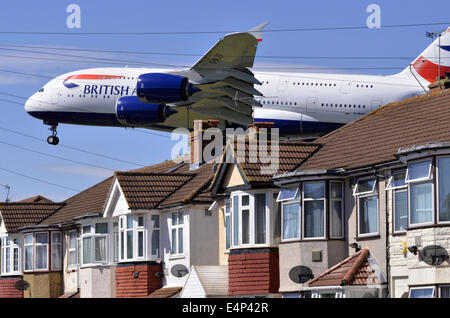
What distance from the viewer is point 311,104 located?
7312 cm

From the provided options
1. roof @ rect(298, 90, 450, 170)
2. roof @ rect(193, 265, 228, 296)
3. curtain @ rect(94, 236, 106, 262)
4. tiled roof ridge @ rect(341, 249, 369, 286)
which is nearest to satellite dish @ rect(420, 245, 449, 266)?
tiled roof ridge @ rect(341, 249, 369, 286)

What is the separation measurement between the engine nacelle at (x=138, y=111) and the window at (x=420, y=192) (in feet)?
119

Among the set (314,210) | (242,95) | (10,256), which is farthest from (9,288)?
(314,210)

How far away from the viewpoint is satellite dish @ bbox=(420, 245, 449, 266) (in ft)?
86.7

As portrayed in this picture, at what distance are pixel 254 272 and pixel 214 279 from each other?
10.8 feet

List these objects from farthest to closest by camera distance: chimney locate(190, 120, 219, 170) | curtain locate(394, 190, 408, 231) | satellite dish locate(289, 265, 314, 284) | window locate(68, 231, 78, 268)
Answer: window locate(68, 231, 78, 268) < chimney locate(190, 120, 219, 170) < satellite dish locate(289, 265, 314, 284) < curtain locate(394, 190, 408, 231)

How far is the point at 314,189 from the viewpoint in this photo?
31.8 m

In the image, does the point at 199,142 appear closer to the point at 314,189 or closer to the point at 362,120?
the point at 362,120

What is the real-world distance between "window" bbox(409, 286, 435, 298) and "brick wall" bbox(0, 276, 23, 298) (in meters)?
27.0

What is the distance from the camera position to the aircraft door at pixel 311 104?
240 feet

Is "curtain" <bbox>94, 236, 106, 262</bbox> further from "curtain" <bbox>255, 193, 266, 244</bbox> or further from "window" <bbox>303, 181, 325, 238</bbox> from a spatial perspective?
"window" <bbox>303, 181, 325, 238</bbox>

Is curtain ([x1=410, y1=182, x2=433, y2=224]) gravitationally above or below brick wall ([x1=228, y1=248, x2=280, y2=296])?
above

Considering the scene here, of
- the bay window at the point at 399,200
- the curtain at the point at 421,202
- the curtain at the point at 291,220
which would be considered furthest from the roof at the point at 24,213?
the curtain at the point at 421,202

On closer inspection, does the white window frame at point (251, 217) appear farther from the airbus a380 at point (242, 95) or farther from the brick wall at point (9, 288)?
the airbus a380 at point (242, 95)
